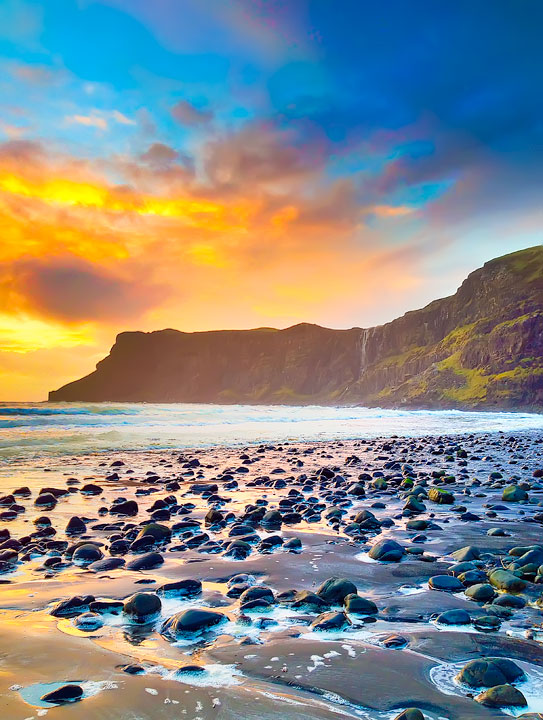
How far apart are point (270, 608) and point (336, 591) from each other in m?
0.56

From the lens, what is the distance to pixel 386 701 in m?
2.46

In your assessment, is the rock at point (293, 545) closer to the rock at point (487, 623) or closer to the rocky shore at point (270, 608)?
the rocky shore at point (270, 608)

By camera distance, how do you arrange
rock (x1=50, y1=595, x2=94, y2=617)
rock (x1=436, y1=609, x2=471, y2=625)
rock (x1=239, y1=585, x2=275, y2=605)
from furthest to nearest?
rock (x1=239, y1=585, x2=275, y2=605)
rock (x1=50, y1=595, x2=94, y2=617)
rock (x1=436, y1=609, x2=471, y2=625)

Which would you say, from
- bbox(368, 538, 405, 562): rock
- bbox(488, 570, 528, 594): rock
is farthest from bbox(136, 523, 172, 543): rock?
bbox(488, 570, 528, 594): rock

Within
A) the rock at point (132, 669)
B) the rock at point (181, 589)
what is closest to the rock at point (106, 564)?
the rock at point (181, 589)

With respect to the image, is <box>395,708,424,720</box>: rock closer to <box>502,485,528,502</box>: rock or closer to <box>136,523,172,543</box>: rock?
<box>136,523,172,543</box>: rock

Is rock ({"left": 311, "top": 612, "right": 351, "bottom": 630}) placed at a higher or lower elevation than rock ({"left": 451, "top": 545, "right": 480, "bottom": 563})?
higher

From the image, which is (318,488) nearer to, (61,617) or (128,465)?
(128,465)

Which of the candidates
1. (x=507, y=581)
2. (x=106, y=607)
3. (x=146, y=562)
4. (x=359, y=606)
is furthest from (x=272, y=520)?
(x=106, y=607)

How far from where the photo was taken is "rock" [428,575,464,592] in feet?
14.2

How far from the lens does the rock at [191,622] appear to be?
3295 mm

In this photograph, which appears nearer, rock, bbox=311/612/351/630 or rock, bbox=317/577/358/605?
rock, bbox=311/612/351/630

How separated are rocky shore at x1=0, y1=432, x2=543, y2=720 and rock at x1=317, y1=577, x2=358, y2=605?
0.03 feet

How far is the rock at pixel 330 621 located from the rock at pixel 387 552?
1809 millimetres
